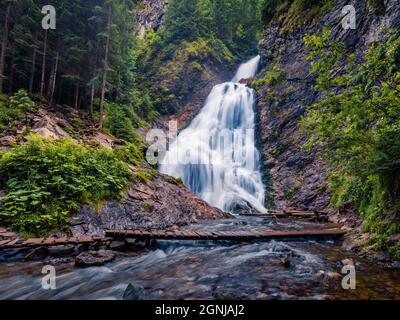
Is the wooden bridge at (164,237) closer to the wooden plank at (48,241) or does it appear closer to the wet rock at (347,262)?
the wooden plank at (48,241)

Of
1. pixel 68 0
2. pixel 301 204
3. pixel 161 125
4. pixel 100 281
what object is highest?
pixel 68 0

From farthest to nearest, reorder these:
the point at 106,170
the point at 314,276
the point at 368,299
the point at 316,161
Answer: the point at 316,161 < the point at 106,170 < the point at 314,276 < the point at 368,299

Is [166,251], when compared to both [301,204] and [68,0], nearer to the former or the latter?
[301,204]

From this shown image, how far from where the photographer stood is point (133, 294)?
15.0 feet

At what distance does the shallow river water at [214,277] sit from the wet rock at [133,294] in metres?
0.07

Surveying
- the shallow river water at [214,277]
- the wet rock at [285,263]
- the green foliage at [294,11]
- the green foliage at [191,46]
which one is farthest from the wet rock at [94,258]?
the green foliage at [191,46]

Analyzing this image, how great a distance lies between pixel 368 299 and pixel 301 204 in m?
14.5

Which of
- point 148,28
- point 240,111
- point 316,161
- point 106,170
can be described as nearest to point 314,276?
point 106,170

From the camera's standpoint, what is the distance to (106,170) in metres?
11.2

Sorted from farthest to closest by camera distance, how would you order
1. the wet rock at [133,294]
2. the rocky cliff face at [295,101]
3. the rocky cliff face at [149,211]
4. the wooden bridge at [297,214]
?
the rocky cliff face at [295,101]
the wooden bridge at [297,214]
the rocky cliff face at [149,211]
the wet rock at [133,294]

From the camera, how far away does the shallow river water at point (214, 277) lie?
4645mm

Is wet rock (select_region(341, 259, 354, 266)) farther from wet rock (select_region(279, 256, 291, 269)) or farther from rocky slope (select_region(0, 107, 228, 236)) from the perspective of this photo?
rocky slope (select_region(0, 107, 228, 236))

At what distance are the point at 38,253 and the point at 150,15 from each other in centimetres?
5794

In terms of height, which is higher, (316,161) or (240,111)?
(240,111)
